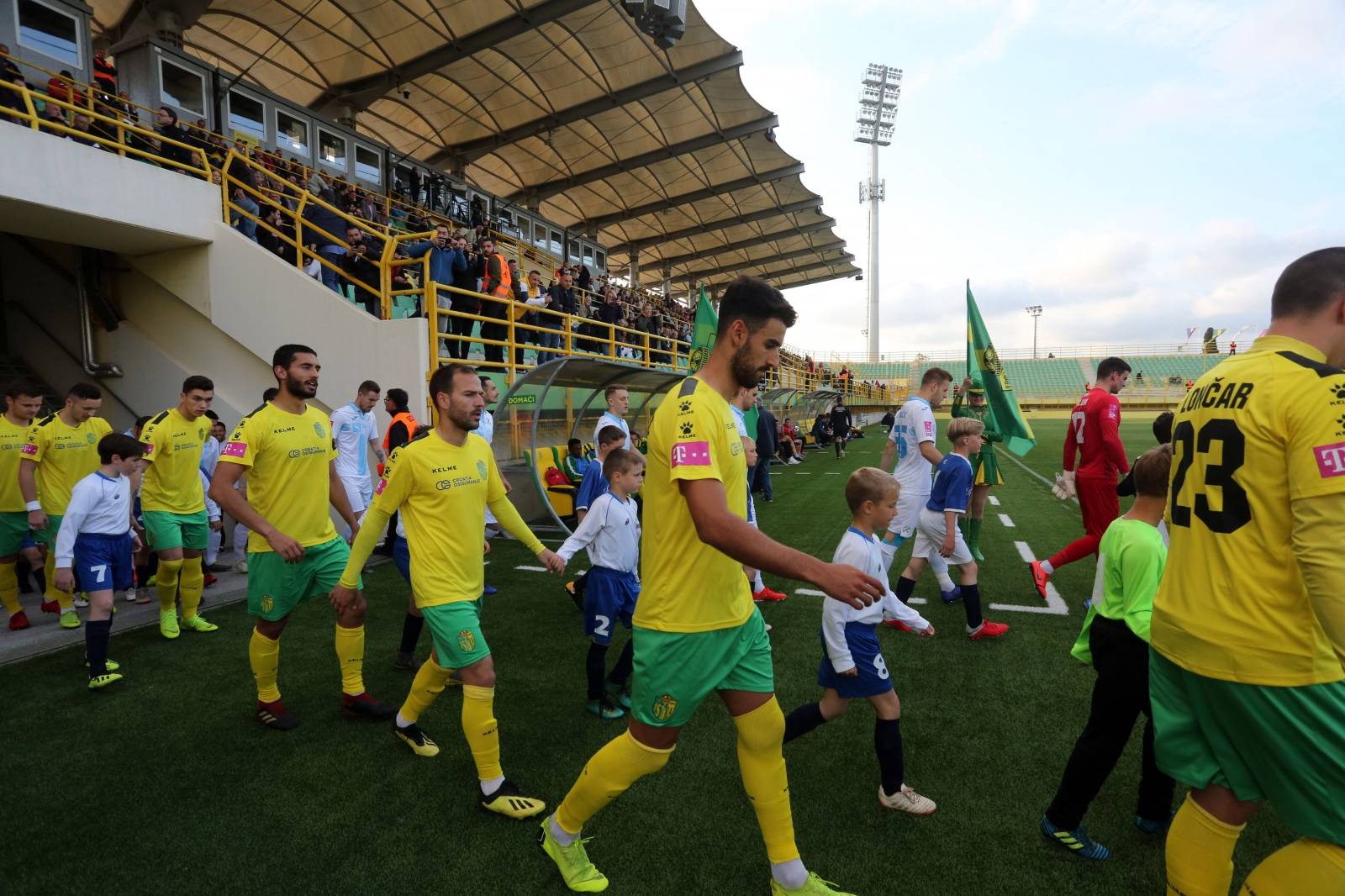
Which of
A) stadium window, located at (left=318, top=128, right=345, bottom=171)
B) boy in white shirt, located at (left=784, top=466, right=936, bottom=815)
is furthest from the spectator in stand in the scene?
stadium window, located at (left=318, top=128, right=345, bottom=171)

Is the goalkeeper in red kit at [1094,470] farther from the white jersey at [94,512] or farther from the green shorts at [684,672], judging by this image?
the white jersey at [94,512]

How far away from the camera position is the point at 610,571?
13.9 feet

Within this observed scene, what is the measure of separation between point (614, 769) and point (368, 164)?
2337cm

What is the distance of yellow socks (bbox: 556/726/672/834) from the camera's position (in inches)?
91.9

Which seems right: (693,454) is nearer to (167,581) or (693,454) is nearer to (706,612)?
(706,612)

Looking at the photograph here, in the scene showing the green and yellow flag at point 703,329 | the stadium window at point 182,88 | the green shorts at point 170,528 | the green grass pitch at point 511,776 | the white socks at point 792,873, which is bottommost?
the green grass pitch at point 511,776

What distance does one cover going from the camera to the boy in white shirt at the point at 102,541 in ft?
15.0

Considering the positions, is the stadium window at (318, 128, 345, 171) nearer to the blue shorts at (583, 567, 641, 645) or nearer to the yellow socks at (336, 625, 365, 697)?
the yellow socks at (336, 625, 365, 697)

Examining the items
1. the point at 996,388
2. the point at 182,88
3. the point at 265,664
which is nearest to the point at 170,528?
the point at 265,664

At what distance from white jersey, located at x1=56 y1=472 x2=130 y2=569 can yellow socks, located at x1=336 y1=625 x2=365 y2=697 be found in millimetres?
2474

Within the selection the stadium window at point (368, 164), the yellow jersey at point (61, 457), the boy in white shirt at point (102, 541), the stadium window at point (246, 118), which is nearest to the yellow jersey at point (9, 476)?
the yellow jersey at point (61, 457)

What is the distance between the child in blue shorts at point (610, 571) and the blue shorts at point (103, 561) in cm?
355

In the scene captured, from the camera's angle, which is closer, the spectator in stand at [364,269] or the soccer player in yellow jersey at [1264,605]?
the soccer player in yellow jersey at [1264,605]

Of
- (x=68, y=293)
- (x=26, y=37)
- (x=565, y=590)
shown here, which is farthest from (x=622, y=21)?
(x=565, y=590)
